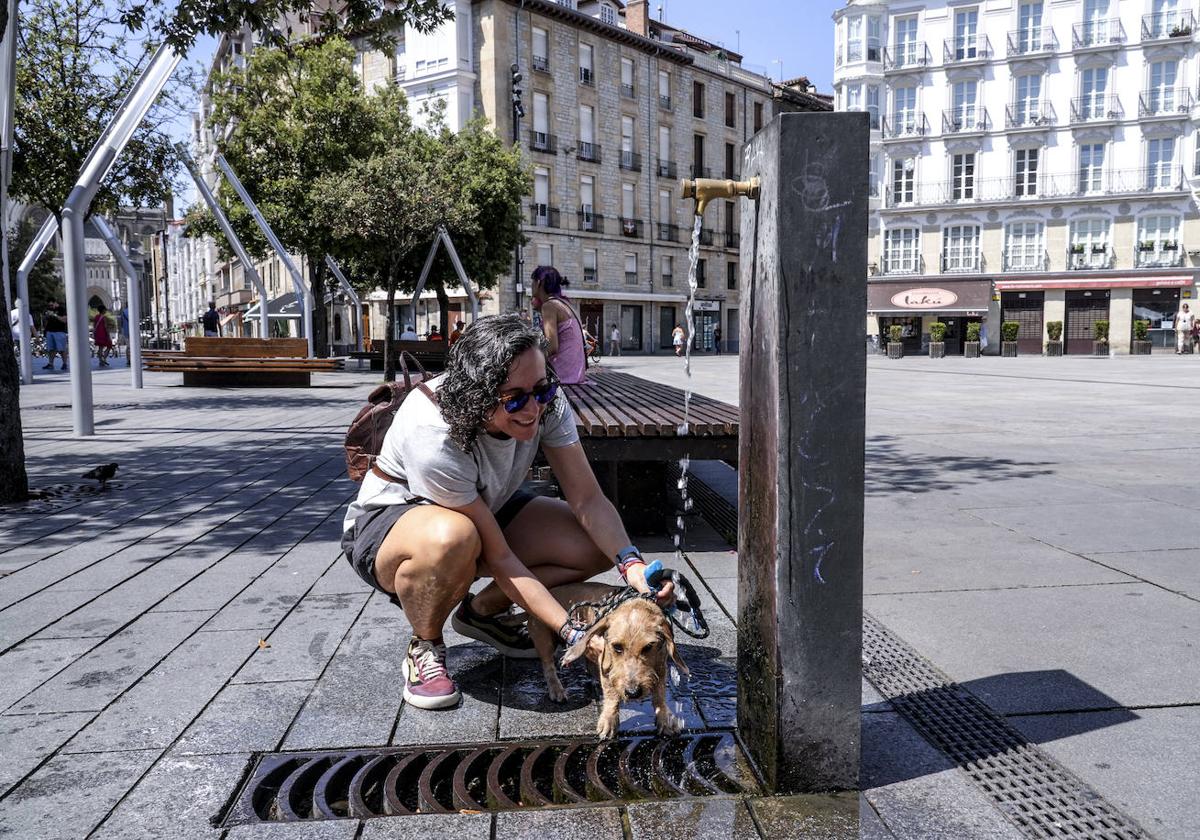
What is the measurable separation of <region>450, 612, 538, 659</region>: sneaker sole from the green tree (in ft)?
82.1

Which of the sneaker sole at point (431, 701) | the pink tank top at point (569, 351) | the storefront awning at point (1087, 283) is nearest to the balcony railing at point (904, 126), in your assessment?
the storefront awning at point (1087, 283)

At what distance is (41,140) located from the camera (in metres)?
15.3

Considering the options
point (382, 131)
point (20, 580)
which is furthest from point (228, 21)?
point (382, 131)

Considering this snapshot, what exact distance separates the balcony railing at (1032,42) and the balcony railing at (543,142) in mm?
22026

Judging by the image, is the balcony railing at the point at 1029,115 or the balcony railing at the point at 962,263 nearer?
the balcony railing at the point at 1029,115

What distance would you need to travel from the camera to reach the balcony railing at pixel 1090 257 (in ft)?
142

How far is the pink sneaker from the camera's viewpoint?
280 centimetres

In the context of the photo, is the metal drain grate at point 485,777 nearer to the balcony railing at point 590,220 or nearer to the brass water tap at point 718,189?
the brass water tap at point 718,189

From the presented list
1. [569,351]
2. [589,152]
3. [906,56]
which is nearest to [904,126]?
[906,56]

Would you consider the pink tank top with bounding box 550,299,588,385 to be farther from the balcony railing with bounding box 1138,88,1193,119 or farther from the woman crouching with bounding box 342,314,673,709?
the balcony railing with bounding box 1138,88,1193,119

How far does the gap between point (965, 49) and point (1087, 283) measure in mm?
12724

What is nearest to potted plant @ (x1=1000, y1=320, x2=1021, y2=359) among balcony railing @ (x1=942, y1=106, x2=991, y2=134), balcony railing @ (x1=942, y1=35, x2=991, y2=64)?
balcony railing @ (x1=942, y1=106, x2=991, y2=134)

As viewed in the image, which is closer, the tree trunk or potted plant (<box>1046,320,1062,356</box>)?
the tree trunk

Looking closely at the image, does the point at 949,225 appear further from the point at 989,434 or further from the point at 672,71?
the point at 989,434
